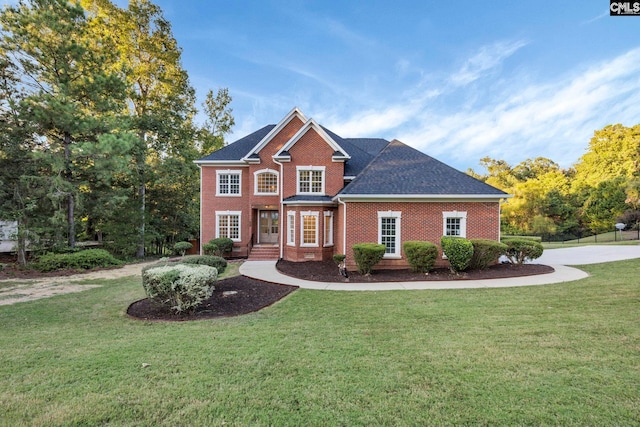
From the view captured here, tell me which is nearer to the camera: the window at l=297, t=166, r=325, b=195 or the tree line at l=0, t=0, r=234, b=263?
the tree line at l=0, t=0, r=234, b=263

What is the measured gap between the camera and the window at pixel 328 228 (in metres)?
15.3

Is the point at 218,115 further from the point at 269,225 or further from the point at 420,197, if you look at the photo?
the point at 420,197

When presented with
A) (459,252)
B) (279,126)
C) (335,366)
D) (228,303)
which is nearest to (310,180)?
(279,126)

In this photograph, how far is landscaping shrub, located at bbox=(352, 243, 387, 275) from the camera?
10953mm

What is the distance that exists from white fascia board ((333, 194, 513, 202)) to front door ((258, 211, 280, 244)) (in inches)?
276

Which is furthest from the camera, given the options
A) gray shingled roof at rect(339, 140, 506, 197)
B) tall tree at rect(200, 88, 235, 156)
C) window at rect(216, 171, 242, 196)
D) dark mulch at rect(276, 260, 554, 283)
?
tall tree at rect(200, 88, 235, 156)

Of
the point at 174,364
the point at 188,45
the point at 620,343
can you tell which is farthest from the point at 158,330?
the point at 188,45

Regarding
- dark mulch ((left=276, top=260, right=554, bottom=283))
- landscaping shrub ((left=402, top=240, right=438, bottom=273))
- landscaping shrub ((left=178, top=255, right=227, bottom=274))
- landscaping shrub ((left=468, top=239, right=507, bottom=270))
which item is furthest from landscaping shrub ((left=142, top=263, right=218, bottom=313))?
landscaping shrub ((left=468, top=239, right=507, bottom=270))

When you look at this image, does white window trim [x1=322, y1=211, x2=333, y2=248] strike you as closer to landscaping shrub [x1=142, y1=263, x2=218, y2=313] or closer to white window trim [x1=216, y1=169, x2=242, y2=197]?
white window trim [x1=216, y1=169, x2=242, y2=197]

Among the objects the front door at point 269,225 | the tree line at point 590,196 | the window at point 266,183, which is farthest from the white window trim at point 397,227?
the tree line at point 590,196

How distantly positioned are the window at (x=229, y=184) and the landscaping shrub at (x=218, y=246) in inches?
121

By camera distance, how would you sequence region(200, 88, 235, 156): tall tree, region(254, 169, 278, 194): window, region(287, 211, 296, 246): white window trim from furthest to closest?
1. region(200, 88, 235, 156): tall tree
2. region(254, 169, 278, 194): window
3. region(287, 211, 296, 246): white window trim

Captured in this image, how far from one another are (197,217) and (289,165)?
12780mm

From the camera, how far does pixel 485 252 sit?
11.4 m
